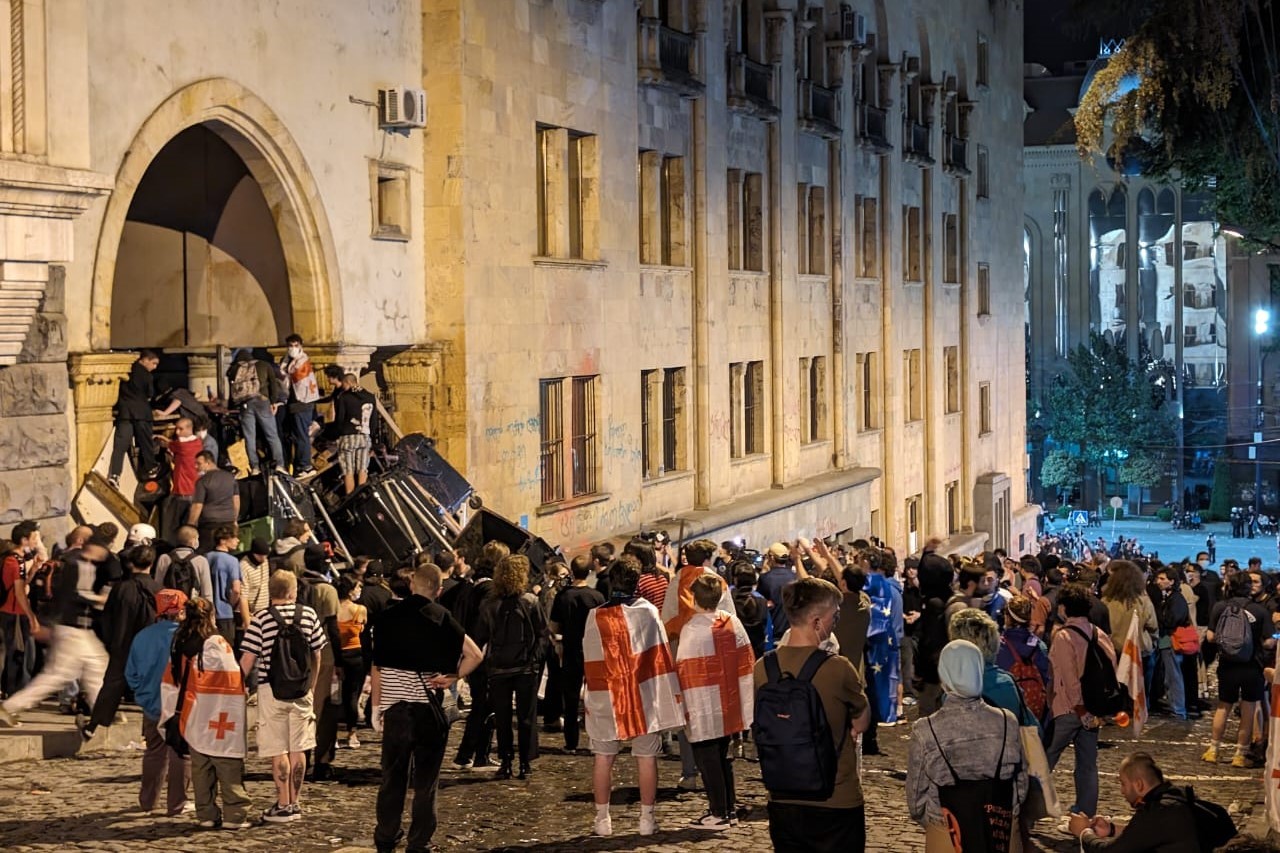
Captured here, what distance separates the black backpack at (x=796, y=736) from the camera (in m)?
8.27

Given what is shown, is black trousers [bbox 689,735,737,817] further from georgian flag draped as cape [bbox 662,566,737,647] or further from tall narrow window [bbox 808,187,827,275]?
tall narrow window [bbox 808,187,827,275]

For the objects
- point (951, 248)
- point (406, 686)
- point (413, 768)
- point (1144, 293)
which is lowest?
point (413, 768)

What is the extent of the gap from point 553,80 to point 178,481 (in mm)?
9513

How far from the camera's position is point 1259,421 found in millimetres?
77688

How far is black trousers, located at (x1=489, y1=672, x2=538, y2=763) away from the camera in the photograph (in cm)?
1311

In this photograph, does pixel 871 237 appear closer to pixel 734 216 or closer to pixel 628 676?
pixel 734 216

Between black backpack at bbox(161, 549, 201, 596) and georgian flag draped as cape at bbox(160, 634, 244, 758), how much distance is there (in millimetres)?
2760

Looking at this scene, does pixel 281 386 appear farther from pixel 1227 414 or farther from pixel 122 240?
pixel 1227 414

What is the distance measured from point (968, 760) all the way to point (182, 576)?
7770 mm

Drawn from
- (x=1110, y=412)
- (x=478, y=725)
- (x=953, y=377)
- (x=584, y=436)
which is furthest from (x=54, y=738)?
(x=1110, y=412)

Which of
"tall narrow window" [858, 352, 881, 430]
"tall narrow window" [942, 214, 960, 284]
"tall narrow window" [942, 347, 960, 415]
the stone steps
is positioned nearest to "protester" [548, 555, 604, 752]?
the stone steps

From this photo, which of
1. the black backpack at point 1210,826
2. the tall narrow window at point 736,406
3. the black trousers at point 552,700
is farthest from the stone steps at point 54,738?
the tall narrow window at point 736,406

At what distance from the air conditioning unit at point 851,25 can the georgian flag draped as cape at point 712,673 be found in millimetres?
27779

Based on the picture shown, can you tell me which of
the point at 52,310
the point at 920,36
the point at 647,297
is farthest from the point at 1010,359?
the point at 52,310
